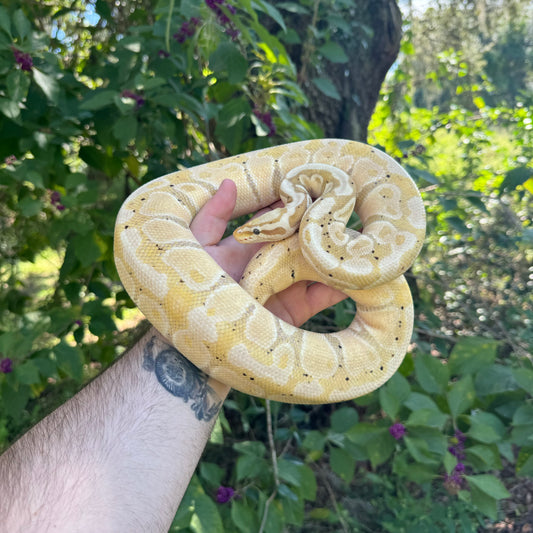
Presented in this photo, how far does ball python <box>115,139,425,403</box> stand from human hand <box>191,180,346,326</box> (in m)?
0.09

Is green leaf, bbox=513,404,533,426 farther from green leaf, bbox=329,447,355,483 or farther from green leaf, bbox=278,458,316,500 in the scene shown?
green leaf, bbox=278,458,316,500

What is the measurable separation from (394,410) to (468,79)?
5.72 m

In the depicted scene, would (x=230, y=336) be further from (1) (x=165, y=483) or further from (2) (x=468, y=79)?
(2) (x=468, y=79)

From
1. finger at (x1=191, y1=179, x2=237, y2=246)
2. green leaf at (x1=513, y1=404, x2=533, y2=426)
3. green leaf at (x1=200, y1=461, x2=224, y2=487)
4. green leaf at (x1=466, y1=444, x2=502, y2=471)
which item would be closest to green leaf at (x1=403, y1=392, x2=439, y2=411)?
green leaf at (x1=466, y1=444, x2=502, y2=471)

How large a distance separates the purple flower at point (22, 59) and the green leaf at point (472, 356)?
2.72 meters

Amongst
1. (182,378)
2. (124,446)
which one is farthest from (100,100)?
(124,446)

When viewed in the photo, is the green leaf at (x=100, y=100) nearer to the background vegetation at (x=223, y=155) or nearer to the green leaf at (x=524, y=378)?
the background vegetation at (x=223, y=155)

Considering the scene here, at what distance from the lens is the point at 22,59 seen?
7.70 feet

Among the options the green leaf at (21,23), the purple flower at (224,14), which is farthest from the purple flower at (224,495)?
the green leaf at (21,23)

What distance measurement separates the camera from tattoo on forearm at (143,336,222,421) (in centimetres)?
212

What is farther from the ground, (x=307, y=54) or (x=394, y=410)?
(x=307, y=54)

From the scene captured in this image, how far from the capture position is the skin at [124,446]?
170 centimetres

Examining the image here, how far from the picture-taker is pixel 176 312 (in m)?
1.90

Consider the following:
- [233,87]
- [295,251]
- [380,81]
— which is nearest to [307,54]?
[233,87]
